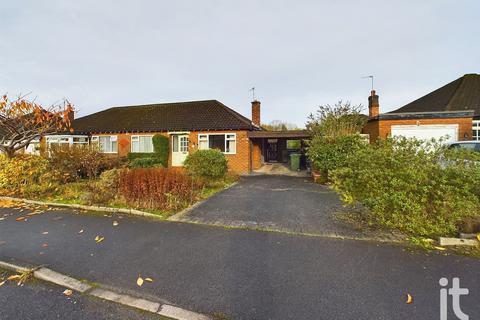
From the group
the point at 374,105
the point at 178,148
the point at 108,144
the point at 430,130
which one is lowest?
the point at 178,148

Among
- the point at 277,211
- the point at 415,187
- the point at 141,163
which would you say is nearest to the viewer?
the point at 415,187

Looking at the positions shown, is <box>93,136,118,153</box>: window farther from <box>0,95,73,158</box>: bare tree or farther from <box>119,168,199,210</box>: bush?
<box>119,168,199,210</box>: bush

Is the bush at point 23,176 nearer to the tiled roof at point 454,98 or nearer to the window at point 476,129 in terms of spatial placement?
the window at point 476,129

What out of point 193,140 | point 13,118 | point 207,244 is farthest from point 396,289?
point 193,140

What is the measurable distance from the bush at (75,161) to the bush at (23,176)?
638 millimetres

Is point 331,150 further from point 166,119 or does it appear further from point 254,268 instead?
point 166,119

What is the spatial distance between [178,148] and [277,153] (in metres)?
10.9

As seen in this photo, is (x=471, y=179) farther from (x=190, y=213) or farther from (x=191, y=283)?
(x=190, y=213)

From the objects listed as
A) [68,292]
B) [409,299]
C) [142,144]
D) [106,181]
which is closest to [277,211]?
[409,299]

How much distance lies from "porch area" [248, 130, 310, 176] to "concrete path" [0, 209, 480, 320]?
Result: 361 inches

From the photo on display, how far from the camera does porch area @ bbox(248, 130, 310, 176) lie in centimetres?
1409

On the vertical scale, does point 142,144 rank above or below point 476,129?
below

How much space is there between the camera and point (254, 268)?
10.2ft

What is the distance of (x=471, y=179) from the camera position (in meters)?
3.65
